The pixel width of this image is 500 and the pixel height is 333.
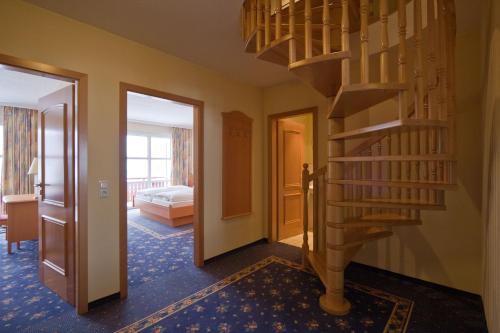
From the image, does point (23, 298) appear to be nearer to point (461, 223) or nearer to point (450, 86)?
point (450, 86)

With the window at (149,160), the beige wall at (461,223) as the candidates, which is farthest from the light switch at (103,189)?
the window at (149,160)

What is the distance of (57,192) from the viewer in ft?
7.59

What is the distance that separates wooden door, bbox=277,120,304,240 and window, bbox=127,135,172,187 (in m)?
5.05

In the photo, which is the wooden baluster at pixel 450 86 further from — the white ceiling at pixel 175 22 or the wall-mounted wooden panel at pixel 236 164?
the wall-mounted wooden panel at pixel 236 164

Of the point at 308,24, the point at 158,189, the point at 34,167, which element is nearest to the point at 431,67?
the point at 308,24

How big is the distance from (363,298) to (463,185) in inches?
59.4

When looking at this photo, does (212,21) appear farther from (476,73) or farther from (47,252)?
(47,252)

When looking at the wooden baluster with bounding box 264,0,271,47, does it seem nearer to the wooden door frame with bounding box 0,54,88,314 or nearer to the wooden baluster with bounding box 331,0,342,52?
the wooden baluster with bounding box 331,0,342,52

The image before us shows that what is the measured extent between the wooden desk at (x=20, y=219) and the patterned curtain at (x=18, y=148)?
6.17 ft

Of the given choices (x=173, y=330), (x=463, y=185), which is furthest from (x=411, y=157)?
(x=173, y=330)

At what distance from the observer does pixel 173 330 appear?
187 cm

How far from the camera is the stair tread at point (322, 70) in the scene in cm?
158

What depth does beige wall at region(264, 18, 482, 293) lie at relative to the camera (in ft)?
7.45

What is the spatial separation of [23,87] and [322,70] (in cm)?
483
